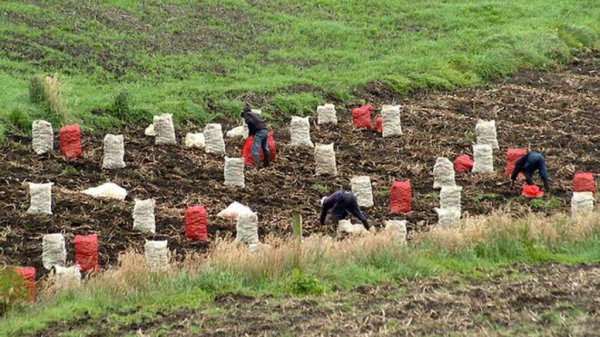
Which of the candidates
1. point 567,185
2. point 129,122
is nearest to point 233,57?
point 129,122

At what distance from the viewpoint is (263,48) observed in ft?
102

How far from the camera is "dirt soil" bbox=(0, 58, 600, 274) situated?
55.9ft

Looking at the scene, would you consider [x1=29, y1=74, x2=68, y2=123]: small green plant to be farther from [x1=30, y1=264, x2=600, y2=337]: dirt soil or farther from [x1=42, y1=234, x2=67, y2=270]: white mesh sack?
[x1=30, y1=264, x2=600, y2=337]: dirt soil

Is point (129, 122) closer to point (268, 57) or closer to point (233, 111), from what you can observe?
point (233, 111)

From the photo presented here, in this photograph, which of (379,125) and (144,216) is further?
(379,125)

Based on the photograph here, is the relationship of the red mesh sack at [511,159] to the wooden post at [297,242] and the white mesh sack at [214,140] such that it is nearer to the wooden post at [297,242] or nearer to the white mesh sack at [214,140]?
the white mesh sack at [214,140]

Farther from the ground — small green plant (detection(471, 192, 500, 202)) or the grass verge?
small green plant (detection(471, 192, 500, 202))

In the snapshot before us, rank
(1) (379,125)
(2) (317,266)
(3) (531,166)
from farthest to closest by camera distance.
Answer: (1) (379,125), (3) (531,166), (2) (317,266)

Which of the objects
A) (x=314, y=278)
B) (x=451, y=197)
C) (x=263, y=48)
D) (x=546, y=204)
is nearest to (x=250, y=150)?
(x=451, y=197)

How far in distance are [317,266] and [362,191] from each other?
484cm

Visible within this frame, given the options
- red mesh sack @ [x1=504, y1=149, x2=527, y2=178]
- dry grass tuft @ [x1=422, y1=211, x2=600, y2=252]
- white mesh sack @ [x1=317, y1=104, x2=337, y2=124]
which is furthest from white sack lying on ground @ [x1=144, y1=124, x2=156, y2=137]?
dry grass tuft @ [x1=422, y1=211, x2=600, y2=252]

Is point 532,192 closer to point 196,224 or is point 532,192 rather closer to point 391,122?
point 391,122

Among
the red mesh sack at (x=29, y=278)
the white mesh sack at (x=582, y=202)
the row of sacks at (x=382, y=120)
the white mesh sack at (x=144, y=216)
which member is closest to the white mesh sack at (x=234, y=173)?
the white mesh sack at (x=144, y=216)

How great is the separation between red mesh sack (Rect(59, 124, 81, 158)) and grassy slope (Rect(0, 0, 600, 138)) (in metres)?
1.60
